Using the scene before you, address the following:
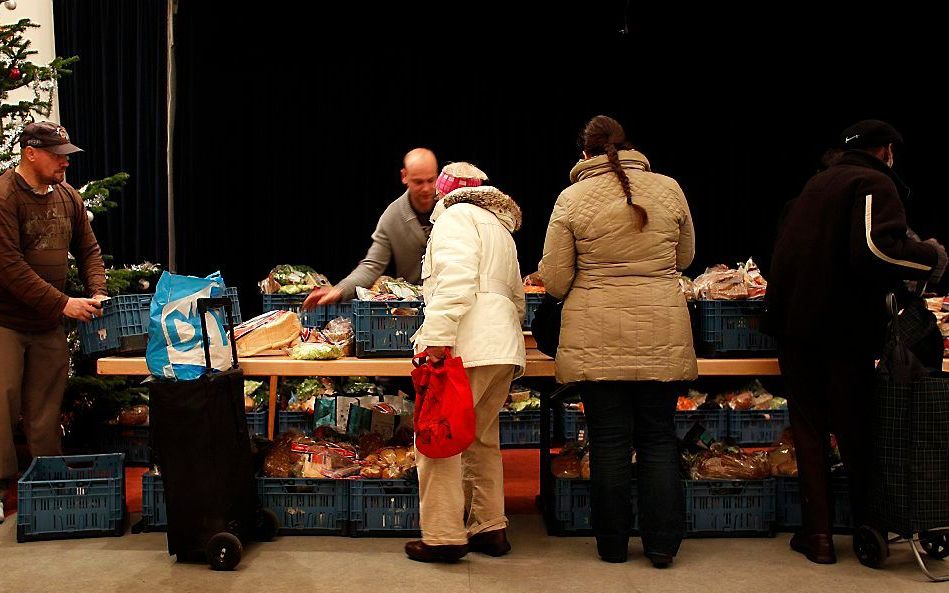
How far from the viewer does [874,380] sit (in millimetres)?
3709

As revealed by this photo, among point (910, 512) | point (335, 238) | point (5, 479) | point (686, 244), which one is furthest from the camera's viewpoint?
point (335, 238)

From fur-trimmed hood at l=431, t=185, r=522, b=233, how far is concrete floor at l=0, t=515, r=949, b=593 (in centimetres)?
133

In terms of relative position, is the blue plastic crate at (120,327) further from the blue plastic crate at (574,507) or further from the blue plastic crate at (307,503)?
the blue plastic crate at (574,507)

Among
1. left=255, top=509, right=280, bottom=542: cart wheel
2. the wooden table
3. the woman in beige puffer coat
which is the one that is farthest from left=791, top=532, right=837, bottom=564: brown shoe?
left=255, top=509, right=280, bottom=542: cart wheel

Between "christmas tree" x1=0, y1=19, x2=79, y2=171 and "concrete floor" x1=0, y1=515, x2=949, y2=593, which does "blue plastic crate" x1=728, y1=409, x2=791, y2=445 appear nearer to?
"concrete floor" x1=0, y1=515, x2=949, y2=593

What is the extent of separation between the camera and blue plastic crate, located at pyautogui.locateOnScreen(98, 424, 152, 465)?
5.43 meters

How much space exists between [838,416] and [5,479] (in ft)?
12.2

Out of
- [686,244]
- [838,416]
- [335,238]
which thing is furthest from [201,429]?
[335,238]

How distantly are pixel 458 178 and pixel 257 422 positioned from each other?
2.31m

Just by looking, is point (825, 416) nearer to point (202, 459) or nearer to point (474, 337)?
point (474, 337)

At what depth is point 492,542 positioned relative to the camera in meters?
3.88

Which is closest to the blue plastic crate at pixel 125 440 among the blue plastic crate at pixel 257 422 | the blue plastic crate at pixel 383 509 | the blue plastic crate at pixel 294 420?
the blue plastic crate at pixel 257 422

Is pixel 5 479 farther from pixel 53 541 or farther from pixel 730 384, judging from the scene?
pixel 730 384

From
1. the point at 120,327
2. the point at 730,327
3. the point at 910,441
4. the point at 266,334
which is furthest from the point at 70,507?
the point at 910,441
